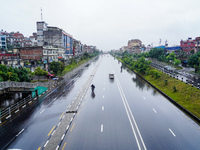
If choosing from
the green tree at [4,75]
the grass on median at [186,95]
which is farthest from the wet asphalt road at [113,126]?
the green tree at [4,75]

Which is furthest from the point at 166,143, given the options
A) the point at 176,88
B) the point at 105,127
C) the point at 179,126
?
the point at 176,88

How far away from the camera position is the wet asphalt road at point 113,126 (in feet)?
45.9

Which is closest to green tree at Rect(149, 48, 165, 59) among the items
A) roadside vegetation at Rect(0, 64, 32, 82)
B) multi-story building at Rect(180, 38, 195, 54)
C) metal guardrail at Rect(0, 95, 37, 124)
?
multi-story building at Rect(180, 38, 195, 54)

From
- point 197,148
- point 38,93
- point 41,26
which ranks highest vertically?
point 41,26

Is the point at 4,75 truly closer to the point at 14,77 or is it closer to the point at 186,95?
the point at 14,77

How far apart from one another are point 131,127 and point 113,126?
2145mm

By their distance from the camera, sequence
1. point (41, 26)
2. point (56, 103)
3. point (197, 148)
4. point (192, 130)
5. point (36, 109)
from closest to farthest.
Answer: point (197, 148)
point (192, 130)
point (36, 109)
point (56, 103)
point (41, 26)

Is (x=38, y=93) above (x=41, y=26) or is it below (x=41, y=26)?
below

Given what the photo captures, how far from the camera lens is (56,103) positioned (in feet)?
81.6

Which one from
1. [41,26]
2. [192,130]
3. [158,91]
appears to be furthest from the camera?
[41,26]

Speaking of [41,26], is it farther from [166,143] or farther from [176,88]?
[166,143]

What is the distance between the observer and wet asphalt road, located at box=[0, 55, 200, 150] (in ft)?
45.9

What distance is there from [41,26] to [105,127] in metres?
98.2

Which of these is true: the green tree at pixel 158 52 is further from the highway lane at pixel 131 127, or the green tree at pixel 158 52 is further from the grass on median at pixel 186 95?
the highway lane at pixel 131 127
